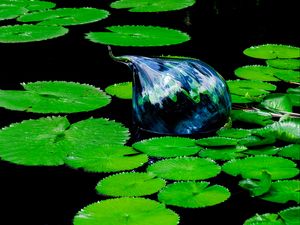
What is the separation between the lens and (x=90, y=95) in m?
2.29

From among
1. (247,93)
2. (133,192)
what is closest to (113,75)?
(247,93)

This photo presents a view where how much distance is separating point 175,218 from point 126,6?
2037 millimetres

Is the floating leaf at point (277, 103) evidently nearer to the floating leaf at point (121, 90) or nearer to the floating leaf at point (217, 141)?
the floating leaf at point (217, 141)

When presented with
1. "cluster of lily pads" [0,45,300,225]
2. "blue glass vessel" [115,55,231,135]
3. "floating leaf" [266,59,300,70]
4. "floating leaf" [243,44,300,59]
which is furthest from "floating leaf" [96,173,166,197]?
"floating leaf" [243,44,300,59]

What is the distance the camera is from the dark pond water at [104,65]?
160cm

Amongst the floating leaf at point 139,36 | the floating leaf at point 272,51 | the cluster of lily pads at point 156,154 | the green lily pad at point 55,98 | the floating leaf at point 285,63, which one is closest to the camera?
the cluster of lily pads at point 156,154

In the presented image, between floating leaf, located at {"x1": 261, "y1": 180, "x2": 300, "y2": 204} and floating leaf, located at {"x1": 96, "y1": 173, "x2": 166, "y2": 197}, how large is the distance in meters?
0.23

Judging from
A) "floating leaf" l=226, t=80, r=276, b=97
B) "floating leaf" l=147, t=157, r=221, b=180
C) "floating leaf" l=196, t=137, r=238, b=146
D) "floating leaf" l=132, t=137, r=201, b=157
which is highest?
"floating leaf" l=226, t=80, r=276, b=97

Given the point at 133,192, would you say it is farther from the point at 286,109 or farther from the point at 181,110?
the point at 286,109

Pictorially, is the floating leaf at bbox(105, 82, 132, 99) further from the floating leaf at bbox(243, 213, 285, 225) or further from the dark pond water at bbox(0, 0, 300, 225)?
the floating leaf at bbox(243, 213, 285, 225)

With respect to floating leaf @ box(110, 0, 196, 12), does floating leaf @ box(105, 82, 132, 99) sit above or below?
below

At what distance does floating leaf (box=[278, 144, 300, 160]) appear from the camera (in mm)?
1819

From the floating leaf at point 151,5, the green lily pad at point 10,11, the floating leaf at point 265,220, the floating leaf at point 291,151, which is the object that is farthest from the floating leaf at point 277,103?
the green lily pad at point 10,11

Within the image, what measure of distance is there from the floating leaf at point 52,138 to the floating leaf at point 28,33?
86cm
